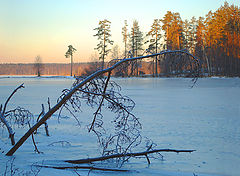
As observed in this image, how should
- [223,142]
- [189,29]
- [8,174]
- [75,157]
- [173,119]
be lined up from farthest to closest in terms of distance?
[189,29] < [173,119] < [223,142] < [75,157] < [8,174]

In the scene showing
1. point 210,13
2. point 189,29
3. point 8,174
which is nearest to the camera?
point 8,174

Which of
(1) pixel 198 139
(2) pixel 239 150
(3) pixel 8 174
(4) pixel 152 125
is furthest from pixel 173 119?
(3) pixel 8 174

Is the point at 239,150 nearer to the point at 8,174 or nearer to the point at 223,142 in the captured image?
the point at 223,142

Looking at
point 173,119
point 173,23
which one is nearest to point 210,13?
point 173,23

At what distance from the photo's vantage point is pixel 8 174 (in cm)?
244

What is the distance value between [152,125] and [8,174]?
4111 mm

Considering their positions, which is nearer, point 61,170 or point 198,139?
point 61,170

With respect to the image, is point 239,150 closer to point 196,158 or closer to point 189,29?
point 196,158

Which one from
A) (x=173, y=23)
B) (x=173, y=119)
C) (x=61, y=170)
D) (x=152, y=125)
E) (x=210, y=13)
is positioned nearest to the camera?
(x=61, y=170)

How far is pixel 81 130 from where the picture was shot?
5.36m

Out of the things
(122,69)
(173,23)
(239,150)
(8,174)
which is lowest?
(239,150)

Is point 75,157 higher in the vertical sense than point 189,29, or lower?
lower

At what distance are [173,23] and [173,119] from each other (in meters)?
45.1

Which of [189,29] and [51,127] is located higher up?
[189,29]
